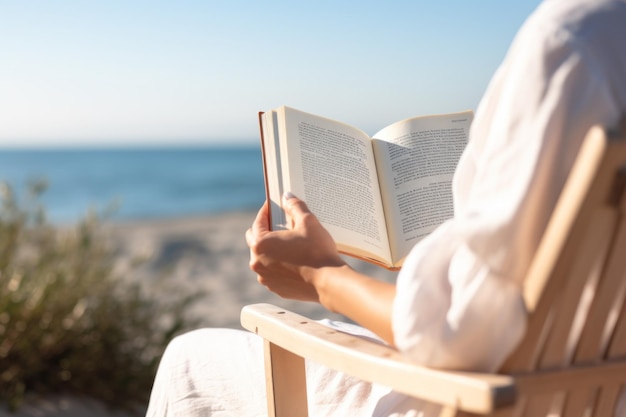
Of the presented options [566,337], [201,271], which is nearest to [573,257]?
[566,337]

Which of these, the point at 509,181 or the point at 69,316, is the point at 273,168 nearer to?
the point at 509,181

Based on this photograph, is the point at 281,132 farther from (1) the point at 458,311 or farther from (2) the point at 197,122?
(2) the point at 197,122

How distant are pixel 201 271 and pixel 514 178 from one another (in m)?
6.72

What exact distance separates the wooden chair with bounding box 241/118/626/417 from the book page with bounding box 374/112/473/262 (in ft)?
1.55

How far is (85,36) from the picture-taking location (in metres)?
40.9

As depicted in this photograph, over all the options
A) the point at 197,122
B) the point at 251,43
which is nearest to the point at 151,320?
the point at 251,43

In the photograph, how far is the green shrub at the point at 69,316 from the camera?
10.4ft

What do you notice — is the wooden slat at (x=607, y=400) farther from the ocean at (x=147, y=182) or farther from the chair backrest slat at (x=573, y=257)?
the ocean at (x=147, y=182)

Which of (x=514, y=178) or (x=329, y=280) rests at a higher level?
(x=514, y=178)

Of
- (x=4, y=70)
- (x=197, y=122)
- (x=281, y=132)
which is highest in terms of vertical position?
(x=281, y=132)

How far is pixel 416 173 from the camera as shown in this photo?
1764 millimetres

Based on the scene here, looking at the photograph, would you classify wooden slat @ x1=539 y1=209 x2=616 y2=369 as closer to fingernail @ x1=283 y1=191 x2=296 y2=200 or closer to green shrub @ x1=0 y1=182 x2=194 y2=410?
fingernail @ x1=283 y1=191 x2=296 y2=200

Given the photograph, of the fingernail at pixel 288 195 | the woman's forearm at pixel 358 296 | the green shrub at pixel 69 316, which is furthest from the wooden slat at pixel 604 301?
the green shrub at pixel 69 316

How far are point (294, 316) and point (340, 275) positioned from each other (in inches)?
7.4
